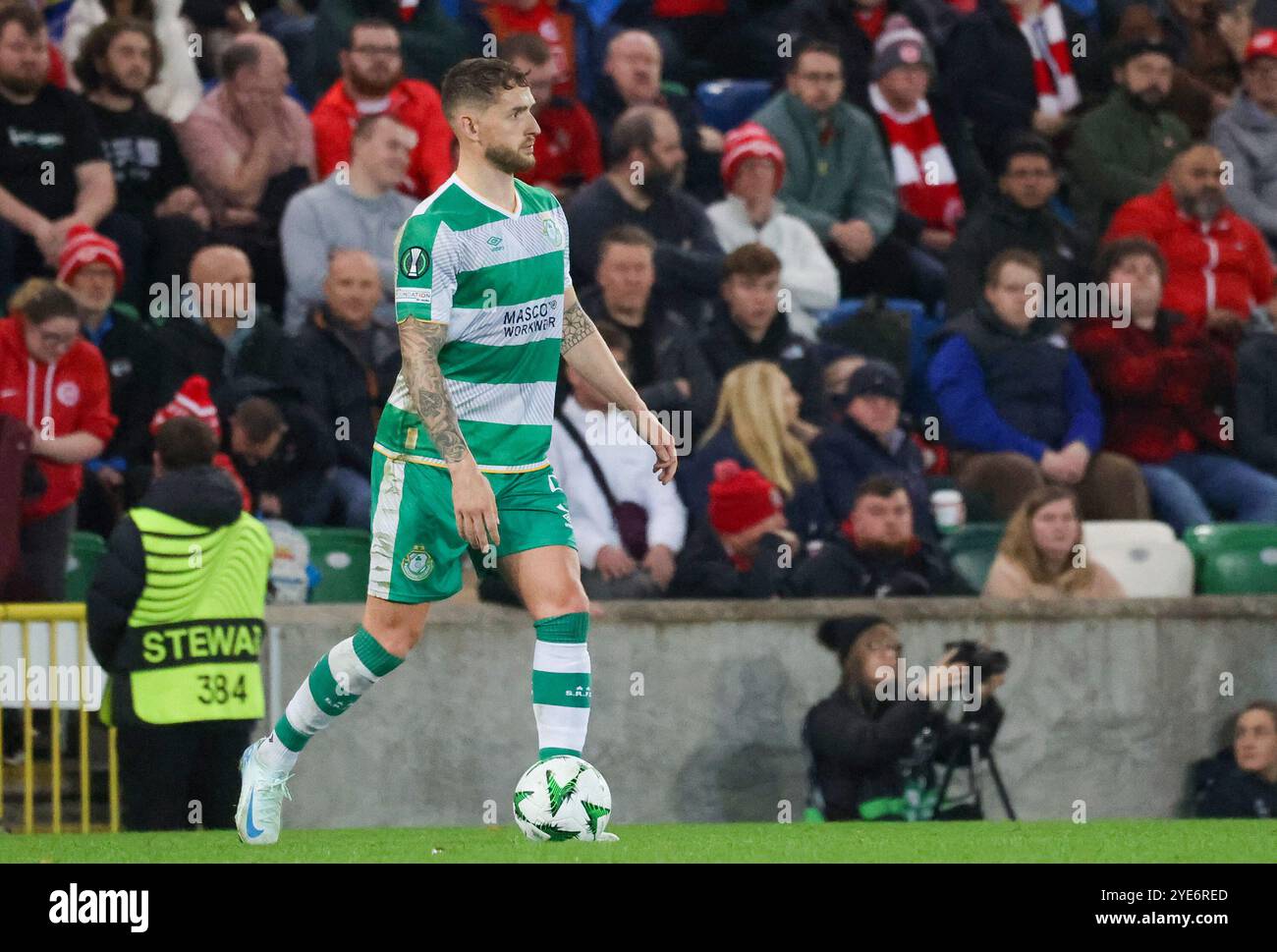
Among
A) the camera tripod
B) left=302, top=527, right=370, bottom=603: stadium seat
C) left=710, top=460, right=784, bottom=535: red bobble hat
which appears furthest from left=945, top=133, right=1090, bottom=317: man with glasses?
left=302, top=527, right=370, bottom=603: stadium seat

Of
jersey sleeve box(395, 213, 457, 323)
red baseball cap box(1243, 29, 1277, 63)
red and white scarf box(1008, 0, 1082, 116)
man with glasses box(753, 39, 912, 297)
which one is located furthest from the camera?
red and white scarf box(1008, 0, 1082, 116)

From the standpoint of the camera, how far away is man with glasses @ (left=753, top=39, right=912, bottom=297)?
562 inches

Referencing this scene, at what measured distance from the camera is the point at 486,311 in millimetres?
7566

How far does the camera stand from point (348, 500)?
12.2m

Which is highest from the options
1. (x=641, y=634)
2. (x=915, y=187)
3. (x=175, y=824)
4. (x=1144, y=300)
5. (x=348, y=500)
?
(x=915, y=187)

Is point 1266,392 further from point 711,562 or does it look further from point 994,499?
point 711,562

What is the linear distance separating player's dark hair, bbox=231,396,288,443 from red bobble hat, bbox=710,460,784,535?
7.34 ft

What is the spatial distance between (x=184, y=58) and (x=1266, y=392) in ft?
21.7

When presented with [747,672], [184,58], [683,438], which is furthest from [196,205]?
[747,672]

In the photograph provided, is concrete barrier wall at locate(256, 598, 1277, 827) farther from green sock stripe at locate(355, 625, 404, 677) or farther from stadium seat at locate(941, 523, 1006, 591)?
green sock stripe at locate(355, 625, 404, 677)

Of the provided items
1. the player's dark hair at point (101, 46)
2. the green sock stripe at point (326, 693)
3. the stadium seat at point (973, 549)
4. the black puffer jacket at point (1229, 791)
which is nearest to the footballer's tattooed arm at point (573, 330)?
the green sock stripe at point (326, 693)

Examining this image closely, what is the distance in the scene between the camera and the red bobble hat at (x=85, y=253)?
1222 centimetres

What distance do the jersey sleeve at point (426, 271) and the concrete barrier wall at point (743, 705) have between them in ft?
14.3

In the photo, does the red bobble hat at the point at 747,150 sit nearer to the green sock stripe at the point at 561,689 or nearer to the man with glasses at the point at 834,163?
the man with glasses at the point at 834,163
